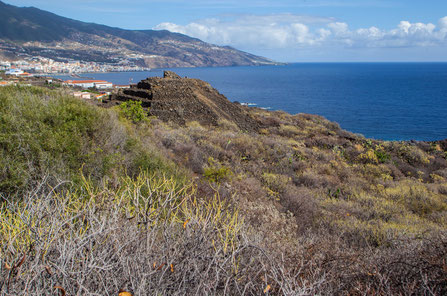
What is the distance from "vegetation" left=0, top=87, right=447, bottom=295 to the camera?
8.26 feet

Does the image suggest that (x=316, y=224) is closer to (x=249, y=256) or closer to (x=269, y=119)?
(x=249, y=256)

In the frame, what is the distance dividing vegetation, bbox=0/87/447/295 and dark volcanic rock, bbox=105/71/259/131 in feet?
16.7

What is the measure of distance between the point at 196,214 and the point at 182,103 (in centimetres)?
1769

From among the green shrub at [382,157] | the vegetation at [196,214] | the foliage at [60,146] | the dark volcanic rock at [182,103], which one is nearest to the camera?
the vegetation at [196,214]

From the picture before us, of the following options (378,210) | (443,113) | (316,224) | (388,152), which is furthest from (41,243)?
(443,113)

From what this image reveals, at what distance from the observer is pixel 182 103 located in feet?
66.5

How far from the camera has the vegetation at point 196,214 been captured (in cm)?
252

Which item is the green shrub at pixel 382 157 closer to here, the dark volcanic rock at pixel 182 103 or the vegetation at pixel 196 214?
the vegetation at pixel 196 214

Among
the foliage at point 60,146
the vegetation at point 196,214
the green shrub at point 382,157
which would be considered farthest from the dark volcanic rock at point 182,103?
the foliage at point 60,146

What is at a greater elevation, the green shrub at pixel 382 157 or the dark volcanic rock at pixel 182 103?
the dark volcanic rock at pixel 182 103

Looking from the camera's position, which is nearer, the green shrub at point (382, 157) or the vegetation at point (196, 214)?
the vegetation at point (196, 214)

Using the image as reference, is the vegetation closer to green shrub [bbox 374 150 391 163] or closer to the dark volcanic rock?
green shrub [bbox 374 150 391 163]

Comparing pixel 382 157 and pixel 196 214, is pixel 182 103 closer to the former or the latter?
pixel 382 157

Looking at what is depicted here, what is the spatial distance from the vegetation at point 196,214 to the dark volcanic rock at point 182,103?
508cm
